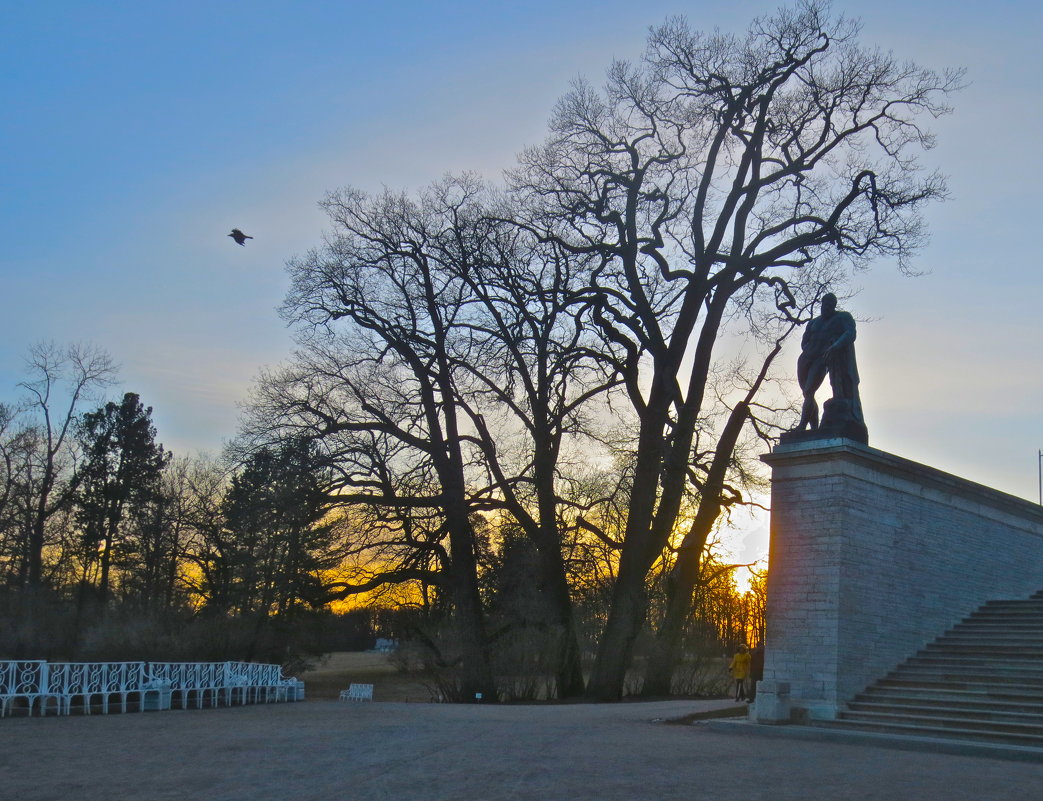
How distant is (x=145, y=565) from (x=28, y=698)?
Result: 1280 inches

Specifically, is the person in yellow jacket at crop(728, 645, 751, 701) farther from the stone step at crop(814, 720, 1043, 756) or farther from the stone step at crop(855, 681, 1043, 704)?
the stone step at crop(814, 720, 1043, 756)

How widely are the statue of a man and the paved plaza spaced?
574cm

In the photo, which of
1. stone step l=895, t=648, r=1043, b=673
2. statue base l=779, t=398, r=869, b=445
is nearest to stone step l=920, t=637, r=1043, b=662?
stone step l=895, t=648, r=1043, b=673

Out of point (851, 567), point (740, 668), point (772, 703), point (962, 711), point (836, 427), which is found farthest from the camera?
point (740, 668)

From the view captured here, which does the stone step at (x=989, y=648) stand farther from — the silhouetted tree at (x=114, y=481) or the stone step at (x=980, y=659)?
the silhouetted tree at (x=114, y=481)

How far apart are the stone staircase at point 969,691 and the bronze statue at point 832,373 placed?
3.97 m

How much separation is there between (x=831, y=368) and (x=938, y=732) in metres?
6.41

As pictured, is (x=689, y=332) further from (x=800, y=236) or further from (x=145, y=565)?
(x=145, y=565)

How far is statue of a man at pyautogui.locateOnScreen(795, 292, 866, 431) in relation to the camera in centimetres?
1794

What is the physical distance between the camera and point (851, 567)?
1658cm

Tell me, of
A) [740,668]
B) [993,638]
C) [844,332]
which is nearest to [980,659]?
[993,638]

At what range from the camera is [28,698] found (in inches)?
659

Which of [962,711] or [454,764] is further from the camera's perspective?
[962,711]

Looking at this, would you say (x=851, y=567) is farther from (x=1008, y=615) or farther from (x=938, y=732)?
(x=1008, y=615)
